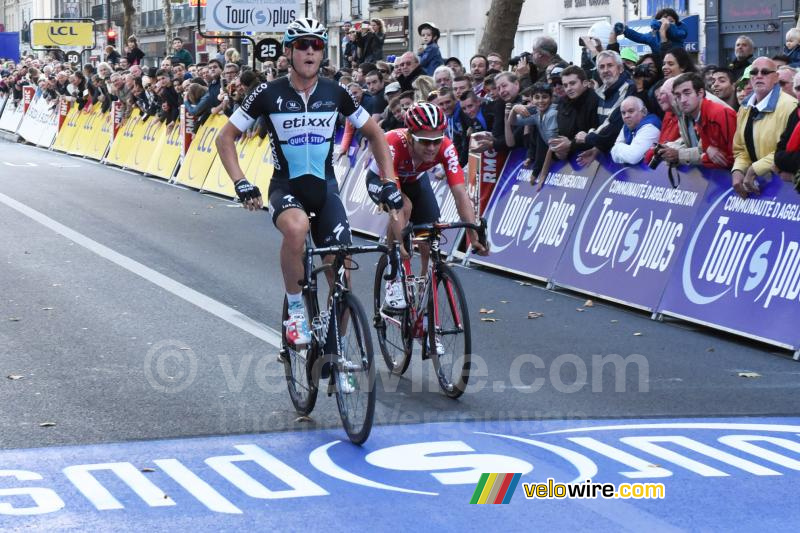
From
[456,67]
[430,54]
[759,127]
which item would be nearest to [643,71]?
[759,127]

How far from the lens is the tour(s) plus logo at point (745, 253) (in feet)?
34.7

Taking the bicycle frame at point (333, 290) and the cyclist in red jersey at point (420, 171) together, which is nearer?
the bicycle frame at point (333, 290)

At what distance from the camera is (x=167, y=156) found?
26.3 meters

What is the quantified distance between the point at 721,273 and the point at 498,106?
469cm

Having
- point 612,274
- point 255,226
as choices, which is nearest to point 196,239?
point 255,226

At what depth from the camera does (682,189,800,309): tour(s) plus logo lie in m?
10.6

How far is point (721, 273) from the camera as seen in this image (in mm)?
11195

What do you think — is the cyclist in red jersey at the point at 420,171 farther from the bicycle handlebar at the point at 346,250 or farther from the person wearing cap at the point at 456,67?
the person wearing cap at the point at 456,67

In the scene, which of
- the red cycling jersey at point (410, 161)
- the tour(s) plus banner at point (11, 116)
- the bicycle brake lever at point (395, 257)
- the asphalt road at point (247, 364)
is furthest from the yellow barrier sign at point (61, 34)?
the bicycle brake lever at point (395, 257)

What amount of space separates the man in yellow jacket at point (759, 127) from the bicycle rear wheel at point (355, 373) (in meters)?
4.65

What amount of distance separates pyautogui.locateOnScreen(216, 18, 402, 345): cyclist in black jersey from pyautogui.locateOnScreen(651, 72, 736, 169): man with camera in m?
4.29

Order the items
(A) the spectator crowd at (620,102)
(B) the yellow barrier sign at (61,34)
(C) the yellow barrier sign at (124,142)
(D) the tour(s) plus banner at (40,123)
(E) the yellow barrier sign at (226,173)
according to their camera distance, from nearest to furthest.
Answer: (A) the spectator crowd at (620,102) → (E) the yellow barrier sign at (226,173) → (C) the yellow barrier sign at (124,142) → (D) the tour(s) plus banner at (40,123) → (B) the yellow barrier sign at (61,34)

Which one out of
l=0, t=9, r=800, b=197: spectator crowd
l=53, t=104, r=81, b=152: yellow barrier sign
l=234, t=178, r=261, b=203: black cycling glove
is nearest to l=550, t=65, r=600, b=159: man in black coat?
l=0, t=9, r=800, b=197: spectator crowd

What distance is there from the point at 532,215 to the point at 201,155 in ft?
36.9
